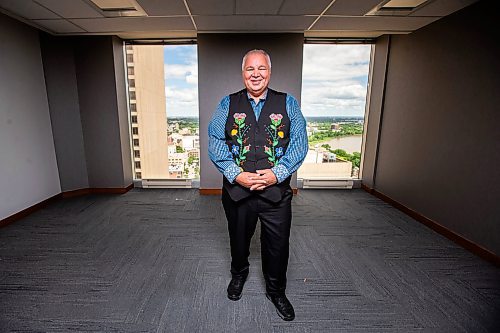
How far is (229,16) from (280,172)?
206cm

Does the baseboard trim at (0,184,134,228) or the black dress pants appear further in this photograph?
the baseboard trim at (0,184,134,228)

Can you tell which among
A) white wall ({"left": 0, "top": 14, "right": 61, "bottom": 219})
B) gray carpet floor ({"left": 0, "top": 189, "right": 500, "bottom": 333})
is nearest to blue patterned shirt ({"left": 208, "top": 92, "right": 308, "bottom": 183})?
gray carpet floor ({"left": 0, "top": 189, "right": 500, "bottom": 333})

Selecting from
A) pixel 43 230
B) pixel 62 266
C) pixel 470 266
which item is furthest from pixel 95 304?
pixel 470 266

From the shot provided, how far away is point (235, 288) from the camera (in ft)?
5.42

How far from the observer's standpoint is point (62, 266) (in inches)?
77.1

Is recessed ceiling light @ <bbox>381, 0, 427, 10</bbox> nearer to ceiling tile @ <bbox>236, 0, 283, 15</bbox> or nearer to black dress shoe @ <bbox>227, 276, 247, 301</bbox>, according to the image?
ceiling tile @ <bbox>236, 0, 283, 15</bbox>

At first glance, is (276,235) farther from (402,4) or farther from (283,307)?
(402,4)

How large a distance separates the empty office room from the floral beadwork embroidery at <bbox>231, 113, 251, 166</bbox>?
0.02m

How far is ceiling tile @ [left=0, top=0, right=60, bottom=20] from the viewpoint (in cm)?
226

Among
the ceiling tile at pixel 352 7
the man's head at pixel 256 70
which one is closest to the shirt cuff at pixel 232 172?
the man's head at pixel 256 70

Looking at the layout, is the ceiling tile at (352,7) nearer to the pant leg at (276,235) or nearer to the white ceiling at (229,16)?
the white ceiling at (229,16)

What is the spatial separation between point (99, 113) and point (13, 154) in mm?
1096

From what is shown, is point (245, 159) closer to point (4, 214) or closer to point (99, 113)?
point (4, 214)

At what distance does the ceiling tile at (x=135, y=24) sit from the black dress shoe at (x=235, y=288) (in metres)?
2.51
